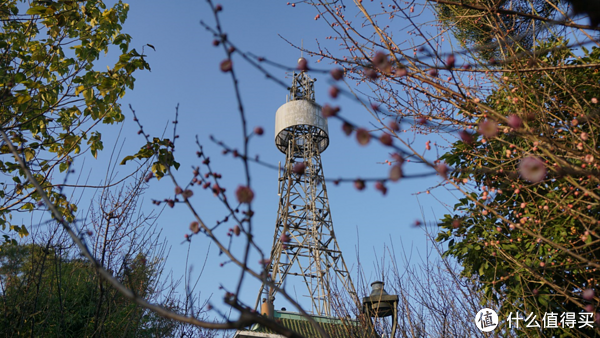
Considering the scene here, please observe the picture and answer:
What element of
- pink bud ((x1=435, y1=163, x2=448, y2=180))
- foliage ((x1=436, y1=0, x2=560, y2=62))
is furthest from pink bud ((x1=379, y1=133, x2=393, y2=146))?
foliage ((x1=436, y1=0, x2=560, y2=62))

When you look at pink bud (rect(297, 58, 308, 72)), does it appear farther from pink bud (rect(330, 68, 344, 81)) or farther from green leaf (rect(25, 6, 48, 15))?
green leaf (rect(25, 6, 48, 15))

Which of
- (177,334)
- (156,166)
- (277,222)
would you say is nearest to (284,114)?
(277,222)

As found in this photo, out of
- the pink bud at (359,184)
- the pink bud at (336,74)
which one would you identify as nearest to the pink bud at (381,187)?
the pink bud at (359,184)

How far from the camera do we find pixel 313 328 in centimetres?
1065

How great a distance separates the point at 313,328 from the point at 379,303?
525 centimetres

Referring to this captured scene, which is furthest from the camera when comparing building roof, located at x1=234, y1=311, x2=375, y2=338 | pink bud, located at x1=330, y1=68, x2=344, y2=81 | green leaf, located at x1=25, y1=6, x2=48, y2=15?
building roof, located at x1=234, y1=311, x2=375, y2=338

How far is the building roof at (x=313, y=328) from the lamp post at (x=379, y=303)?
0.86 ft

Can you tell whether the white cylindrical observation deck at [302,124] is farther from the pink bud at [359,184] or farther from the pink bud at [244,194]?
the pink bud at [244,194]

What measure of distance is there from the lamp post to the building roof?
262 mm

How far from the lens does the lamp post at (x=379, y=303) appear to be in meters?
5.91

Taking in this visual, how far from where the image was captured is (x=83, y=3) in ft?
17.9

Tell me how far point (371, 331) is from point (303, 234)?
17343mm

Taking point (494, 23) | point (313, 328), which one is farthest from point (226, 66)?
point (313, 328)

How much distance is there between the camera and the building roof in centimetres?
602
